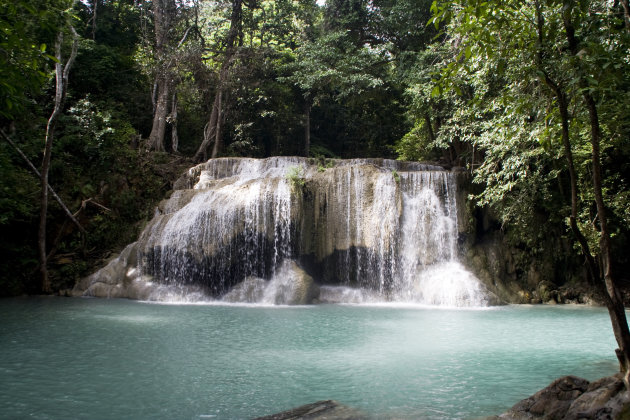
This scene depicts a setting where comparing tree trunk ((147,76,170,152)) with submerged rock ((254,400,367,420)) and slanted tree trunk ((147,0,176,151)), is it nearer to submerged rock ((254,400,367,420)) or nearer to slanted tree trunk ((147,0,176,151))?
slanted tree trunk ((147,0,176,151))

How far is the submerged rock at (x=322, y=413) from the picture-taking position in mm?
3928

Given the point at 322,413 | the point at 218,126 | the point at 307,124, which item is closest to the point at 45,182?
the point at 218,126

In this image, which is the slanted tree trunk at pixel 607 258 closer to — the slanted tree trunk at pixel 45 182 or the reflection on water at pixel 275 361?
the reflection on water at pixel 275 361

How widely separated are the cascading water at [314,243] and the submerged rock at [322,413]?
8670mm

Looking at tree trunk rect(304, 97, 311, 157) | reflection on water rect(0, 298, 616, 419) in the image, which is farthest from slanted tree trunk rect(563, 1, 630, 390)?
tree trunk rect(304, 97, 311, 157)

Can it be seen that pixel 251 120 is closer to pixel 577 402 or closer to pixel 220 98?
pixel 220 98

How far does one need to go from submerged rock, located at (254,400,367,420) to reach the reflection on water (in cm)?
25

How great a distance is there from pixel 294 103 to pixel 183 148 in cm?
679

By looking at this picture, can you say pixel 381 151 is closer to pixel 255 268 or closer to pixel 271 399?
pixel 255 268

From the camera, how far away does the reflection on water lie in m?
4.58

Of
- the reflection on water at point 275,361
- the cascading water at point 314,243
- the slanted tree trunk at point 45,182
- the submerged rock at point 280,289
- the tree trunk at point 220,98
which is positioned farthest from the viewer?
the tree trunk at point 220,98

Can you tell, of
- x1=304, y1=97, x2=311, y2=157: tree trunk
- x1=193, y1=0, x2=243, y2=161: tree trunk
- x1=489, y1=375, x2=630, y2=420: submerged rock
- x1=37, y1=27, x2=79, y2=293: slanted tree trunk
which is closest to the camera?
x1=489, y1=375, x2=630, y2=420: submerged rock

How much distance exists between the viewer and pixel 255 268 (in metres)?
14.0

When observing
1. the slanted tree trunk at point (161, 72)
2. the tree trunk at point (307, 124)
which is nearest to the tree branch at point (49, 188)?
the slanted tree trunk at point (161, 72)
